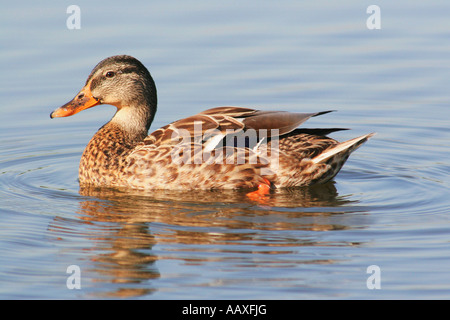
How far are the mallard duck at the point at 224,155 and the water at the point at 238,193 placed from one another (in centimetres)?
17

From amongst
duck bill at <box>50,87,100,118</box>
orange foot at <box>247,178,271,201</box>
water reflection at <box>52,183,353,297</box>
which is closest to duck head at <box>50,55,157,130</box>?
duck bill at <box>50,87,100,118</box>

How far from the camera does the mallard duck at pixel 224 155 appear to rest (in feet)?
28.9

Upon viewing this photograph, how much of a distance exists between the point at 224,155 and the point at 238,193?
44 centimetres

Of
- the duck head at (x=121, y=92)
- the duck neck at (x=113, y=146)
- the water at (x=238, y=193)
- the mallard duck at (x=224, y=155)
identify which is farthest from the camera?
the duck head at (x=121, y=92)

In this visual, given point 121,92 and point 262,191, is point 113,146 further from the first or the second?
point 262,191

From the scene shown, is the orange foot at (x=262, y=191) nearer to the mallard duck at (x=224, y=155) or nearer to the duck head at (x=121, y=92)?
the mallard duck at (x=224, y=155)

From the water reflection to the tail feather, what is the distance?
1.20ft

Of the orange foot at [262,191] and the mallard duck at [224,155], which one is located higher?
the mallard duck at [224,155]

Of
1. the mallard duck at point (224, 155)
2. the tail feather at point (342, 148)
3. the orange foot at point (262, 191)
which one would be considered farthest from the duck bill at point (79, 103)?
the tail feather at point (342, 148)

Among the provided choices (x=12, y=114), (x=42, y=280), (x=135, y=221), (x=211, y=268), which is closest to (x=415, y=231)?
(x=211, y=268)

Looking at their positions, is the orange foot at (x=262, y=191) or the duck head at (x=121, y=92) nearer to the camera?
the orange foot at (x=262, y=191)

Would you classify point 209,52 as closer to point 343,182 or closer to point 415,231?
point 343,182

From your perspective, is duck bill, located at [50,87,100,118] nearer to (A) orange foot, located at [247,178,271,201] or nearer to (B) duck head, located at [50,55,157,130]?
(B) duck head, located at [50,55,157,130]
